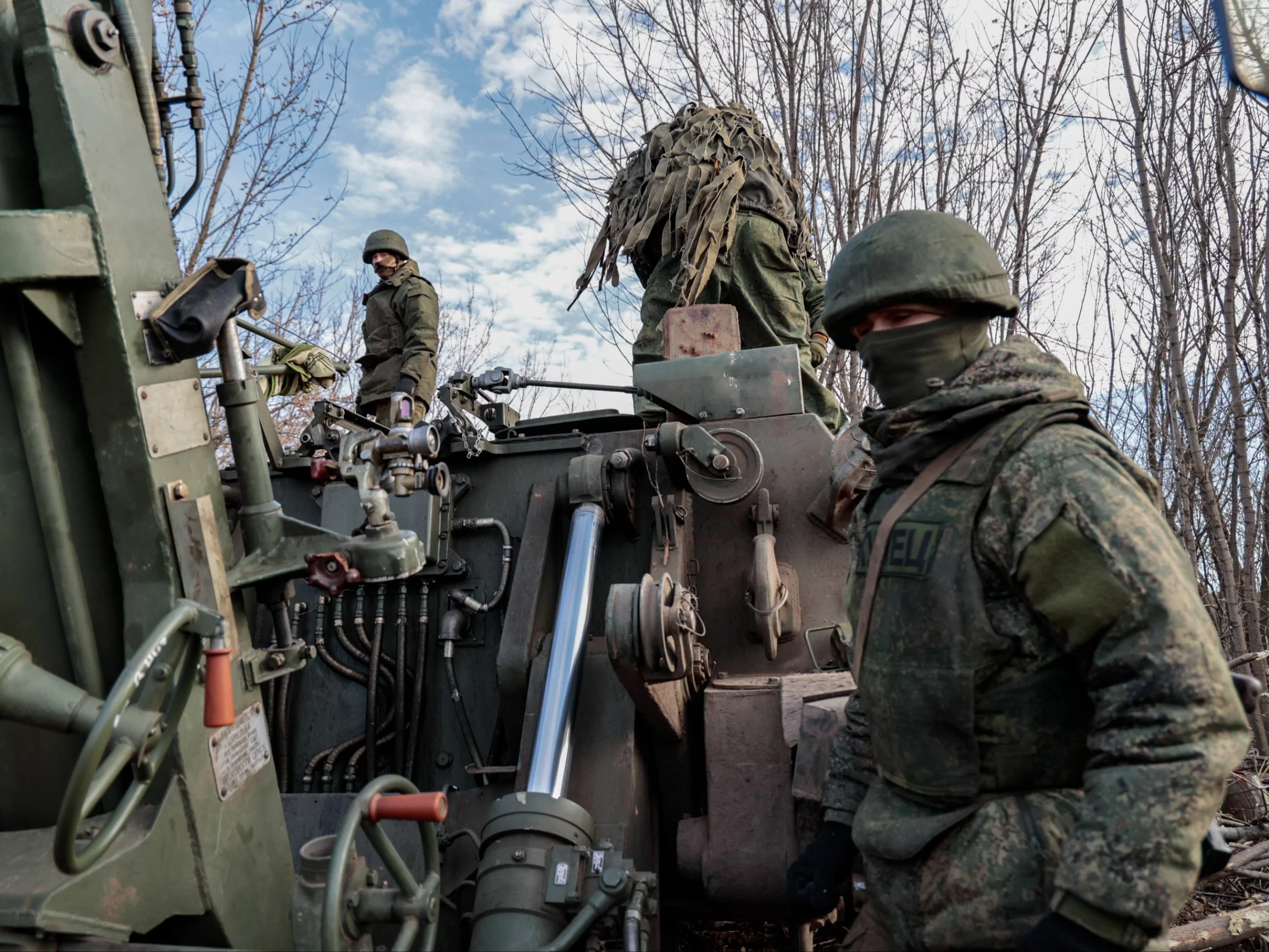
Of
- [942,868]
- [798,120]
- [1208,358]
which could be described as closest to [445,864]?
[942,868]

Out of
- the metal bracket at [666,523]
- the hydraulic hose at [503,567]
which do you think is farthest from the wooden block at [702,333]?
the hydraulic hose at [503,567]

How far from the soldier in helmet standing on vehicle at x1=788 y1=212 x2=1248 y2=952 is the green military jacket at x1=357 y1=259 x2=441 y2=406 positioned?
5.02 metres

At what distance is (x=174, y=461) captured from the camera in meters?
2.52

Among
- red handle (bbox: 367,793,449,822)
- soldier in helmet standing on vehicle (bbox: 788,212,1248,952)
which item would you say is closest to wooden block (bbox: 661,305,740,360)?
soldier in helmet standing on vehicle (bbox: 788,212,1248,952)

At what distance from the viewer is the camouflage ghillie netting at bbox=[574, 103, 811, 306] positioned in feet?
18.4

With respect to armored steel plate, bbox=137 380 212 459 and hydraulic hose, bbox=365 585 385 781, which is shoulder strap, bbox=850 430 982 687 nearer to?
armored steel plate, bbox=137 380 212 459

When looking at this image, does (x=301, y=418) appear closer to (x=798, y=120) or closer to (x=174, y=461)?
(x=798, y=120)

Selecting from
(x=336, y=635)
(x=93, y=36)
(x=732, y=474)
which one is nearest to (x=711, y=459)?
(x=732, y=474)

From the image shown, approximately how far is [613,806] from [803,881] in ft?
3.19

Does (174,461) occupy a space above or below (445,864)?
above

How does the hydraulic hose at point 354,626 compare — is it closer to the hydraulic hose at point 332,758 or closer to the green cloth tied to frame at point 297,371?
the hydraulic hose at point 332,758

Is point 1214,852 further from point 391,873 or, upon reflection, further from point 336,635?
point 336,635

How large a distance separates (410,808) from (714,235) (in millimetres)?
3940

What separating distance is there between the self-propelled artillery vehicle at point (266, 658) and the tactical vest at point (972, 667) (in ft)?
3.07
